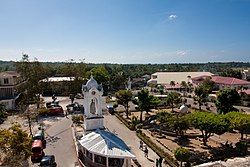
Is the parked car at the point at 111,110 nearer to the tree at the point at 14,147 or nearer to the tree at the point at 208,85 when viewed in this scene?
the tree at the point at 208,85

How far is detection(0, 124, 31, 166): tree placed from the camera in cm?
2194

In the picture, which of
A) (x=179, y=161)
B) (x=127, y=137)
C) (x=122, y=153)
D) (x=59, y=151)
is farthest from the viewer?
(x=127, y=137)

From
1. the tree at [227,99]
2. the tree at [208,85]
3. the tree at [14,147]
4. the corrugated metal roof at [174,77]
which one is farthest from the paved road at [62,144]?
the corrugated metal roof at [174,77]

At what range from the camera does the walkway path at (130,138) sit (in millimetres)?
28847

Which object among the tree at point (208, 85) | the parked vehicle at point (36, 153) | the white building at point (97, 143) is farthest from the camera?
the tree at point (208, 85)

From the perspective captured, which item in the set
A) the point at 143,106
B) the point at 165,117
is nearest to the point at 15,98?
the point at 143,106

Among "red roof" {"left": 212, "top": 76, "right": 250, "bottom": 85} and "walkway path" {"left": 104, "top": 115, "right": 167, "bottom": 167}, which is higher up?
"red roof" {"left": 212, "top": 76, "right": 250, "bottom": 85}

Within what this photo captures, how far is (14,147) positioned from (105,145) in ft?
23.0

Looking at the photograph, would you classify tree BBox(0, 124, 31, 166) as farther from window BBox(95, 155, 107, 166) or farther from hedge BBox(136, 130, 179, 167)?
hedge BBox(136, 130, 179, 167)

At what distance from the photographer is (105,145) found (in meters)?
24.9

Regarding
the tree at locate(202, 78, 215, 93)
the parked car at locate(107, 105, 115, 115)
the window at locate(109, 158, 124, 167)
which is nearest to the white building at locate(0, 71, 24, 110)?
the parked car at locate(107, 105, 115, 115)

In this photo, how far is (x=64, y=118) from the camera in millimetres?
50125

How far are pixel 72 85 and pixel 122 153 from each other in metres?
42.9

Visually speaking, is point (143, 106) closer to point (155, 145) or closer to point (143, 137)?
point (143, 137)
